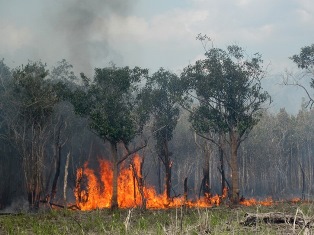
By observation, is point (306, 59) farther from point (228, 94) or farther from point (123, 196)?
point (123, 196)

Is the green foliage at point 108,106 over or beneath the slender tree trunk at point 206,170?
over

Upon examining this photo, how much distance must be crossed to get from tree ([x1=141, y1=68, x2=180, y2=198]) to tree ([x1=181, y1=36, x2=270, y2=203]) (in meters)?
3.53

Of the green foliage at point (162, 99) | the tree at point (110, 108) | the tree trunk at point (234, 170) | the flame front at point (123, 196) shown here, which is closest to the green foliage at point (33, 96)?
the tree at point (110, 108)

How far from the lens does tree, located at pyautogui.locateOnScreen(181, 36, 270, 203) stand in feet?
116

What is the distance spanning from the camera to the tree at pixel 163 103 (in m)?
39.0

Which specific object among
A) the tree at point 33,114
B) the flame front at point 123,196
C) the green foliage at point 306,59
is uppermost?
the green foliage at point 306,59

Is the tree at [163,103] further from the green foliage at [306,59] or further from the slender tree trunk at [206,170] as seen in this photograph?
the green foliage at [306,59]

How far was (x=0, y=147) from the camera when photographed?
128ft

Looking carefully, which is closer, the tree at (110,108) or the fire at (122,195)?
the tree at (110,108)

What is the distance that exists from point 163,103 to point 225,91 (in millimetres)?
7581

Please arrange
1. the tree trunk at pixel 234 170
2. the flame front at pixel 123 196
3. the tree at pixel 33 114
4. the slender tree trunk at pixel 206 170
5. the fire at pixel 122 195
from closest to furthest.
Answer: the tree at pixel 33 114 < the tree trunk at pixel 234 170 < the flame front at pixel 123 196 < the fire at pixel 122 195 < the slender tree trunk at pixel 206 170

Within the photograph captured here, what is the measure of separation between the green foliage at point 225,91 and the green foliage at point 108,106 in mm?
7517

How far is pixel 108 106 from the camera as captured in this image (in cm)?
3139

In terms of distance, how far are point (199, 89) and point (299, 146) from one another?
136 ft
